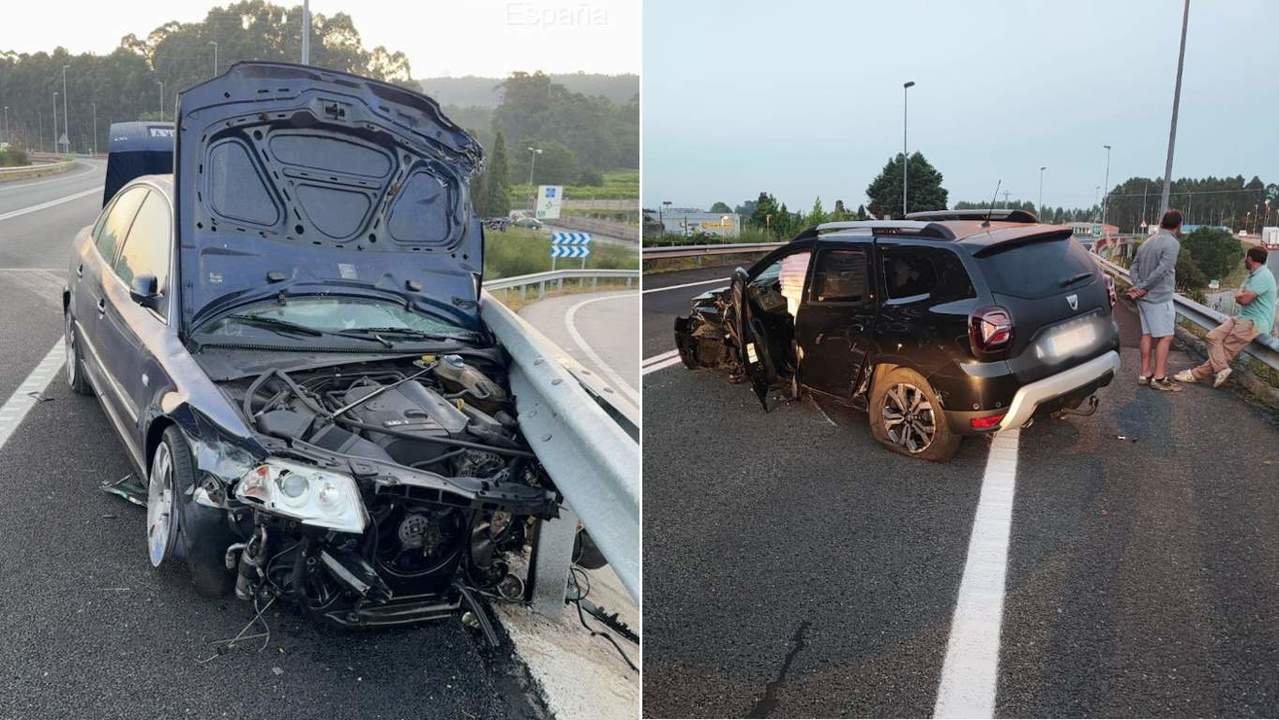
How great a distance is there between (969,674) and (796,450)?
150 centimetres

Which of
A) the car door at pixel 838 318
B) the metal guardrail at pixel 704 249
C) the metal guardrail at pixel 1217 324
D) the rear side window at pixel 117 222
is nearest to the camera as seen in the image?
the metal guardrail at pixel 704 249

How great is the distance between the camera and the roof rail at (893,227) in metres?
3.44

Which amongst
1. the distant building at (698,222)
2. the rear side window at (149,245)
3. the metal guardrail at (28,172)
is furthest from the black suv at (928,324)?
the metal guardrail at (28,172)

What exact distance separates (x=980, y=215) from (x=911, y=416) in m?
0.79

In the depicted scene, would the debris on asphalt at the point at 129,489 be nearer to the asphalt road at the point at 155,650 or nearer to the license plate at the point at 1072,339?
the asphalt road at the point at 155,650

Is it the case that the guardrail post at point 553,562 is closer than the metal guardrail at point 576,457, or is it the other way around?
the metal guardrail at point 576,457

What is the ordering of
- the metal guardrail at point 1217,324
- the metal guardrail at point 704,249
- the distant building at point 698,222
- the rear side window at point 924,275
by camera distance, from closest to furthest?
the distant building at point 698,222, the metal guardrail at point 704,249, the metal guardrail at point 1217,324, the rear side window at point 924,275

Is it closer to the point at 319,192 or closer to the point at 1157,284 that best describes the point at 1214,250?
the point at 1157,284

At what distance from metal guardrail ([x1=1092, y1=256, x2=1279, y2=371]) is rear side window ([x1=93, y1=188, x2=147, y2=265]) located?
4.62m

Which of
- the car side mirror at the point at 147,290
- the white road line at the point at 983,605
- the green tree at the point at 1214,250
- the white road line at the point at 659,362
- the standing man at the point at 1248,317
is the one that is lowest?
the white road line at the point at 983,605

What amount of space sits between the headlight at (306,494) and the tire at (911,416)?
1921 mm

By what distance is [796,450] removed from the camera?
3.65 meters

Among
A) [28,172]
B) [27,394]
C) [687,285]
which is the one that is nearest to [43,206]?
[28,172]

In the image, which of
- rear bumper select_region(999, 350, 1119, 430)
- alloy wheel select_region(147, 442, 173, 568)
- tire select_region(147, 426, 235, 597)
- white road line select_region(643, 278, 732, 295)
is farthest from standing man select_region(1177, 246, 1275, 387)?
alloy wheel select_region(147, 442, 173, 568)
